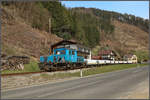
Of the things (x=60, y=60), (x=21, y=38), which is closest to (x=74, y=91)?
(x=60, y=60)

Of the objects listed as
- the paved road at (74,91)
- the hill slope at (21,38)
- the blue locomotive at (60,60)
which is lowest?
the paved road at (74,91)

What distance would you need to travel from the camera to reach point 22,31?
4269 cm

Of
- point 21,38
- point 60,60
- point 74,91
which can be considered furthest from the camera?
point 21,38

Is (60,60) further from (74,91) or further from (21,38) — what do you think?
(21,38)

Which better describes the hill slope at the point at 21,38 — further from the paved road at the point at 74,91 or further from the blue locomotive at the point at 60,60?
the paved road at the point at 74,91

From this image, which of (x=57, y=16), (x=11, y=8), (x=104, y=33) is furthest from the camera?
(x=104, y=33)

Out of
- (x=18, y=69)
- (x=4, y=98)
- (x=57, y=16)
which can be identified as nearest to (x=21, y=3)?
(x=57, y=16)

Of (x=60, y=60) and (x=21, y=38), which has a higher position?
(x=21, y=38)

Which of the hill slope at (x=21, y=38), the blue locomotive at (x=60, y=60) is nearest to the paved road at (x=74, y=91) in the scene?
the blue locomotive at (x=60, y=60)

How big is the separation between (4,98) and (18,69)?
559 inches

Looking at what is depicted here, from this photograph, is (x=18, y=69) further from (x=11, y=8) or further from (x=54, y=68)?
(x=11, y=8)

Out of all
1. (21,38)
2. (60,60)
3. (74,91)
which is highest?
(21,38)

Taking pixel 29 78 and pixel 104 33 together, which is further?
pixel 104 33

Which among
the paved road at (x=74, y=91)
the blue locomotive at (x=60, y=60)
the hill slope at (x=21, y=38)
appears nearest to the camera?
the paved road at (x=74, y=91)
